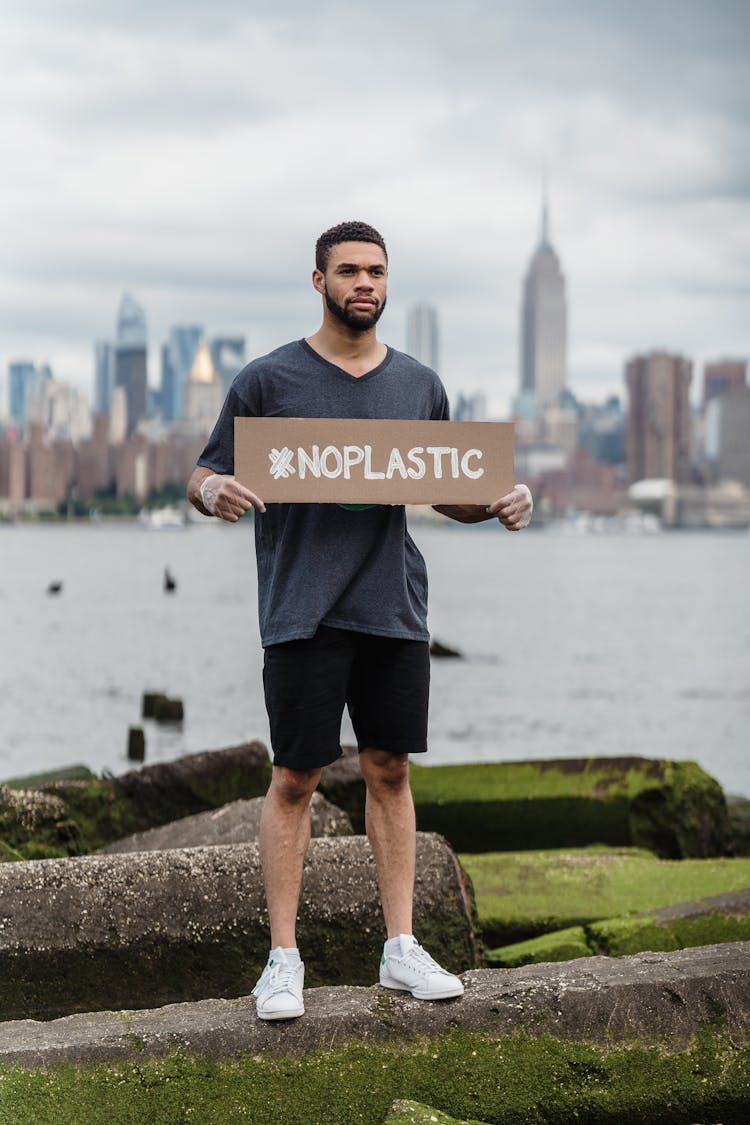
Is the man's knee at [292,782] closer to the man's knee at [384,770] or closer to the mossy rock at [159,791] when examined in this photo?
the man's knee at [384,770]

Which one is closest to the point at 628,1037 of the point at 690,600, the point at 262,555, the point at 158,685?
the point at 262,555

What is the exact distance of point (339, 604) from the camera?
511cm

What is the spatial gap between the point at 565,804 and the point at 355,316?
5755 millimetres

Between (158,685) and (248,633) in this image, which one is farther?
(248,633)

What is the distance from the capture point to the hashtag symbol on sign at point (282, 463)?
506 centimetres

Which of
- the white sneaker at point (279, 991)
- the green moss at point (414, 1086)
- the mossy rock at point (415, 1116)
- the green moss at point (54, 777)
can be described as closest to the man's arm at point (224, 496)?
the white sneaker at point (279, 991)

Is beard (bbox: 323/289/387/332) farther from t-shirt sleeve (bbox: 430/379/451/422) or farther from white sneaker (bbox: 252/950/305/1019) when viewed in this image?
white sneaker (bbox: 252/950/305/1019)

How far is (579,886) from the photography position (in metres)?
8.12

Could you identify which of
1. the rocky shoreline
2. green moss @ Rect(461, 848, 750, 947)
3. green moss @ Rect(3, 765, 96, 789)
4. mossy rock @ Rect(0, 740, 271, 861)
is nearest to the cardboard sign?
the rocky shoreline

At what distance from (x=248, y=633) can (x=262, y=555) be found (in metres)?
52.3

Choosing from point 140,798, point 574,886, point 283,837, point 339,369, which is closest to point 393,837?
point 283,837

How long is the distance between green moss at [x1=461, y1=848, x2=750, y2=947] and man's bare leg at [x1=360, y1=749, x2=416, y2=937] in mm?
2414

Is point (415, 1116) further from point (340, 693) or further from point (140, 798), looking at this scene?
point (140, 798)

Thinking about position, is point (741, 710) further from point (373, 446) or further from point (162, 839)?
point (373, 446)
